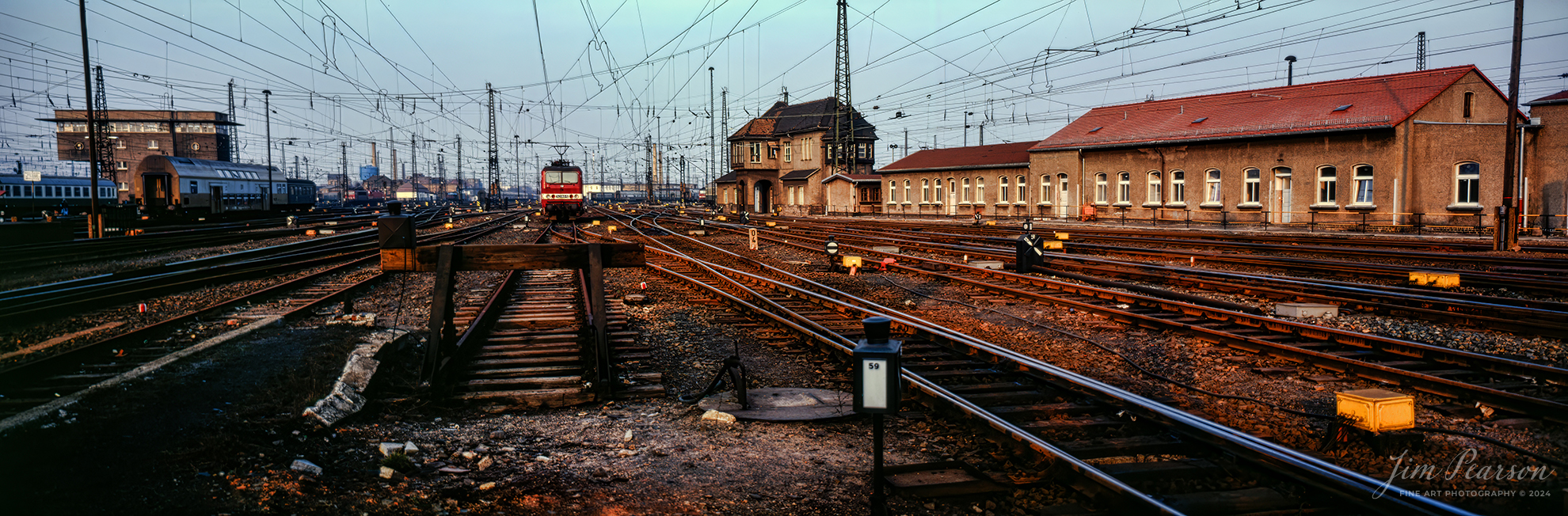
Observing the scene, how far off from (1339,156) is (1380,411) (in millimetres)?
28830

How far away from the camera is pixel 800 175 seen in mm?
59375

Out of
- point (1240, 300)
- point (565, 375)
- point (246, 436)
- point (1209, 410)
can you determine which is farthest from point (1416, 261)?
point (246, 436)

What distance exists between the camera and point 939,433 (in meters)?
5.72

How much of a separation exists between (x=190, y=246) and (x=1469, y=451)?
29.2m

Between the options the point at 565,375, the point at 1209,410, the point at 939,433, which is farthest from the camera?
the point at 565,375

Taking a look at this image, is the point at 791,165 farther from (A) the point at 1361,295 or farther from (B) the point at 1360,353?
(B) the point at 1360,353

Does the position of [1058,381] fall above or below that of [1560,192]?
below

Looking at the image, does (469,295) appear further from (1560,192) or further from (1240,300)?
(1560,192)

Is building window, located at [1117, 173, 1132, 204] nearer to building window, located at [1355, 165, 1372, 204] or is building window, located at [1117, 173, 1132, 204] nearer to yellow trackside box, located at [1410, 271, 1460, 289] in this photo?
building window, located at [1355, 165, 1372, 204]

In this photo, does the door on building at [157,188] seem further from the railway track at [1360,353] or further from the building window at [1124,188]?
the building window at [1124,188]

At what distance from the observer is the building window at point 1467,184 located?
27156 mm

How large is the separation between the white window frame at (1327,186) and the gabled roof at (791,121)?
111 ft

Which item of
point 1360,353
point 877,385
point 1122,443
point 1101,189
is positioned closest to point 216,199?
point 1101,189

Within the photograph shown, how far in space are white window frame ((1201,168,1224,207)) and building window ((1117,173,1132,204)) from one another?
3.95 meters
